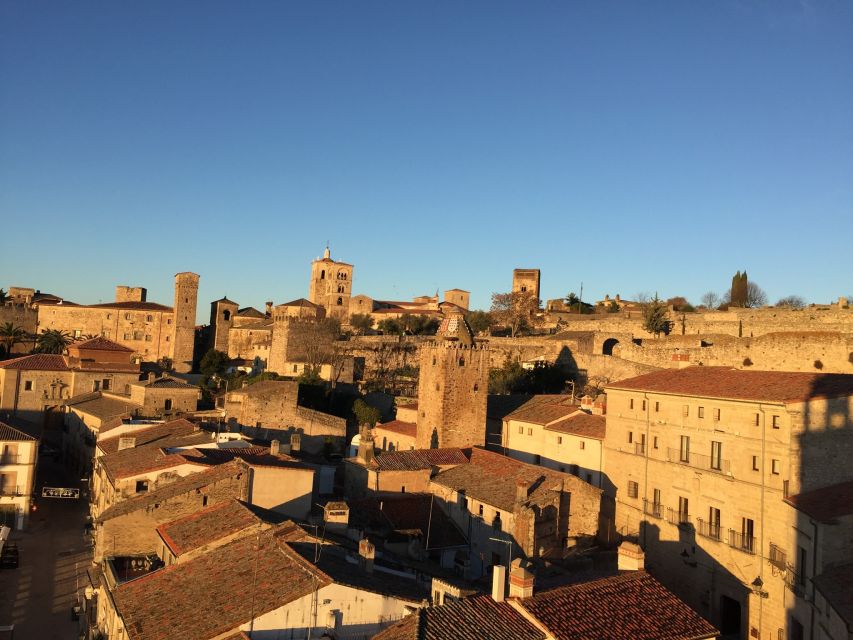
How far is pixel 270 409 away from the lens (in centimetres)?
3628

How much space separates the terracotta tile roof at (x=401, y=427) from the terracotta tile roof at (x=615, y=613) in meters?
20.9

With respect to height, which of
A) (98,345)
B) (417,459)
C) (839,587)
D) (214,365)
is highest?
(98,345)

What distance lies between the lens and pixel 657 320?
54000mm

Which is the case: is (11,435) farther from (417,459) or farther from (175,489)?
(417,459)

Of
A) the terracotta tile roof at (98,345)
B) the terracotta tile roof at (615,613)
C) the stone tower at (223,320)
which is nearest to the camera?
the terracotta tile roof at (615,613)

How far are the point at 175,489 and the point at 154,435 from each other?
916 centimetres

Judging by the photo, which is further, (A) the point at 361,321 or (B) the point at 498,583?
(A) the point at 361,321

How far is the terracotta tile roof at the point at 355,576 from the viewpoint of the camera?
1390cm

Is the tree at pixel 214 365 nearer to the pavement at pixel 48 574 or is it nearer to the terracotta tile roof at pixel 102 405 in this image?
the terracotta tile roof at pixel 102 405

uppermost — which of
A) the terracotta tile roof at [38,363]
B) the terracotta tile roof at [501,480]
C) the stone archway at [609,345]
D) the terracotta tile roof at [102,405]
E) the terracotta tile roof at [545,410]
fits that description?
the stone archway at [609,345]

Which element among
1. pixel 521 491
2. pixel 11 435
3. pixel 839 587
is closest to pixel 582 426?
pixel 521 491

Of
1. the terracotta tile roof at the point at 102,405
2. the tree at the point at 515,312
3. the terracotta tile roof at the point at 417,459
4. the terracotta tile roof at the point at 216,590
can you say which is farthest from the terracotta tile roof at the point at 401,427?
the tree at the point at 515,312

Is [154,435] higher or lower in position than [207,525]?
higher

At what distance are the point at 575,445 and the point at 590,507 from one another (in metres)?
5.47
